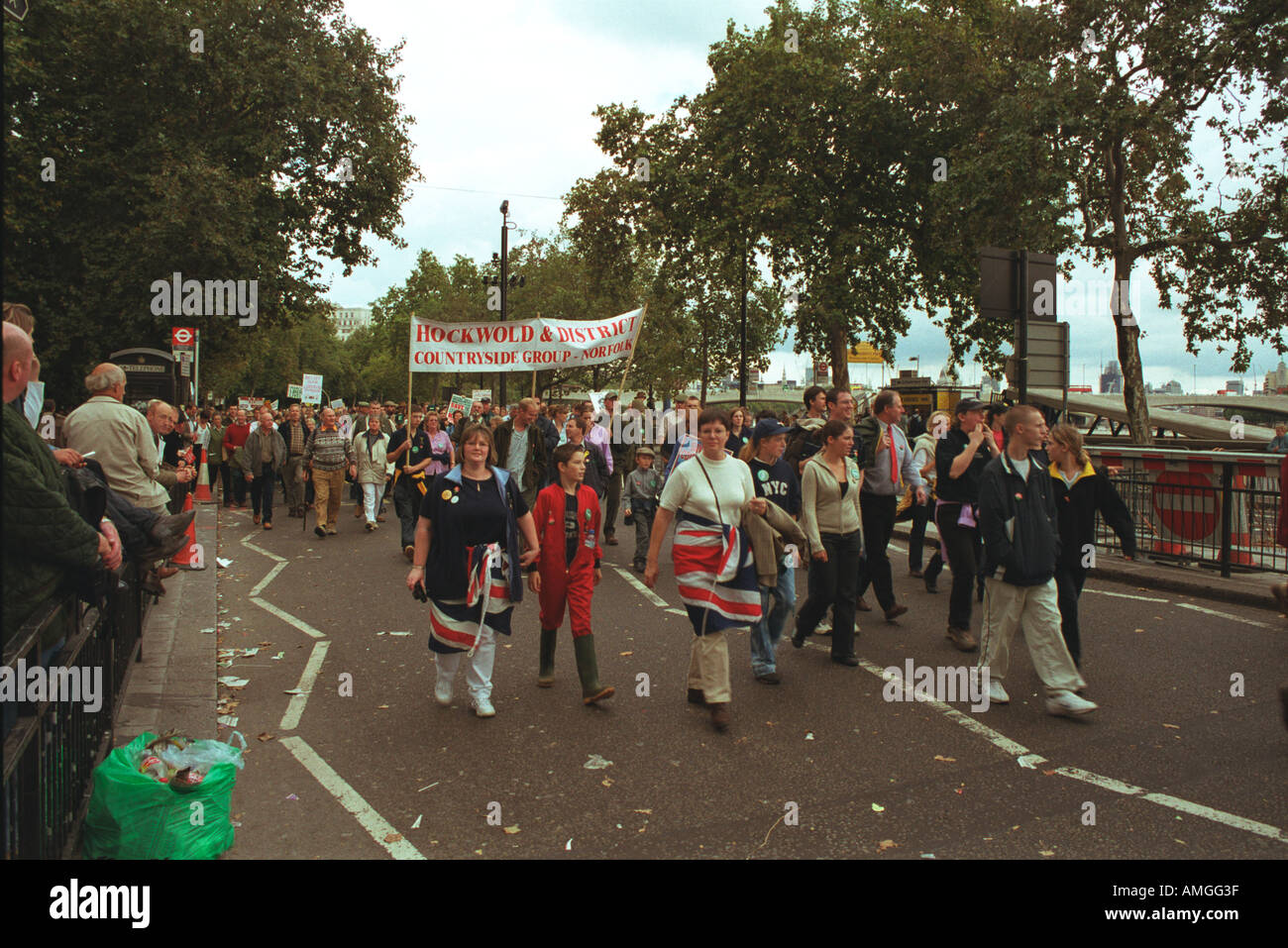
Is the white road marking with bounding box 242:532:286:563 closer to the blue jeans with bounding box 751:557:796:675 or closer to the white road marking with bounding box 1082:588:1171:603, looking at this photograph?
the blue jeans with bounding box 751:557:796:675

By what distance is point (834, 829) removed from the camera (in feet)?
13.5

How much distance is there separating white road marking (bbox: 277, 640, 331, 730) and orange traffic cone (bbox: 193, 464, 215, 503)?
1215cm

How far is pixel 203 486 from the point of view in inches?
747

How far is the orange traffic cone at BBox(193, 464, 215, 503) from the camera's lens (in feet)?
59.9

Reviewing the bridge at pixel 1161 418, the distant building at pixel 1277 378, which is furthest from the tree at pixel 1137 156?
the distant building at pixel 1277 378

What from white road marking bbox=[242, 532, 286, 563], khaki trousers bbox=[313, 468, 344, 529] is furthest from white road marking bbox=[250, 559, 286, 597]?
khaki trousers bbox=[313, 468, 344, 529]

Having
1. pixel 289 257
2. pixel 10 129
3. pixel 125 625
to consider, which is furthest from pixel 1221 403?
pixel 125 625

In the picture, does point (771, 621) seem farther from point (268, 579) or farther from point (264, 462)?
point (264, 462)

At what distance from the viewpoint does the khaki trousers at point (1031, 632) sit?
221 inches

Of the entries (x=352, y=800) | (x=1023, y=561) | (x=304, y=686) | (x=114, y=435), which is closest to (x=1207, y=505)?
(x=1023, y=561)

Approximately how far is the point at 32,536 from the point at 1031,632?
505 cm

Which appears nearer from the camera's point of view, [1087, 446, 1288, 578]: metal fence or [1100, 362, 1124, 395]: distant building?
[1087, 446, 1288, 578]: metal fence

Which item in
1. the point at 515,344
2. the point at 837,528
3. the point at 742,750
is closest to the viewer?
the point at 742,750

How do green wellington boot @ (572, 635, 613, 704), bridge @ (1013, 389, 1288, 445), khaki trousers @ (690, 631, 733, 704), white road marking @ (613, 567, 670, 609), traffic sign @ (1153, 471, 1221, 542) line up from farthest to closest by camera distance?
bridge @ (1013, 389, 1288, 445) < traffic sign @ (1153, 471, 1221, 542) < white road marking @ (613, 567, 670, 609) < green wellington boot @ (572, 635, 613, 704) < khaki trousers @ (690, 631, 733, 704)
